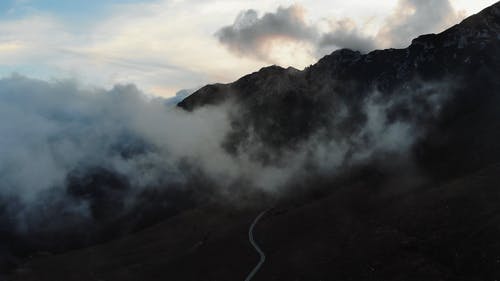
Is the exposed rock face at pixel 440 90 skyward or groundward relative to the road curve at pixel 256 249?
skyward

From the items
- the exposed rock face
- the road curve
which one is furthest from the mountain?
the road curve

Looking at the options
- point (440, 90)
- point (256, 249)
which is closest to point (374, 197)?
point (256, 249)

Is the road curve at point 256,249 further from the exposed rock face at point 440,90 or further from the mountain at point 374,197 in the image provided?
the exposed rock face at point 440,90

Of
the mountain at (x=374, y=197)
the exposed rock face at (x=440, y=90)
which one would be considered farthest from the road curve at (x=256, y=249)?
the exposed rock face at (x=440, y=90)

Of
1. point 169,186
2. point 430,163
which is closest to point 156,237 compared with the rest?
point 169,186

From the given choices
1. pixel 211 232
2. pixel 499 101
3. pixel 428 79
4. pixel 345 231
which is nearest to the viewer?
pixel 345 231

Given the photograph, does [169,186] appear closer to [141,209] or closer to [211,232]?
[141,209]

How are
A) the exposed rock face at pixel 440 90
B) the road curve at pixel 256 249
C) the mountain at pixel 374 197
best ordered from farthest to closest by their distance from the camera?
the exposed rock face at pixel 440 90
the road curve at pixel 256 249
the mountain at pixel 374 197

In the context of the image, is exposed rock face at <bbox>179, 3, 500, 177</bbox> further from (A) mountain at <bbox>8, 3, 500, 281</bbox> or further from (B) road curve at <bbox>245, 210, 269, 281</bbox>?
(B) road curve at <bbox>245, 210, 269, 281</bbox>
